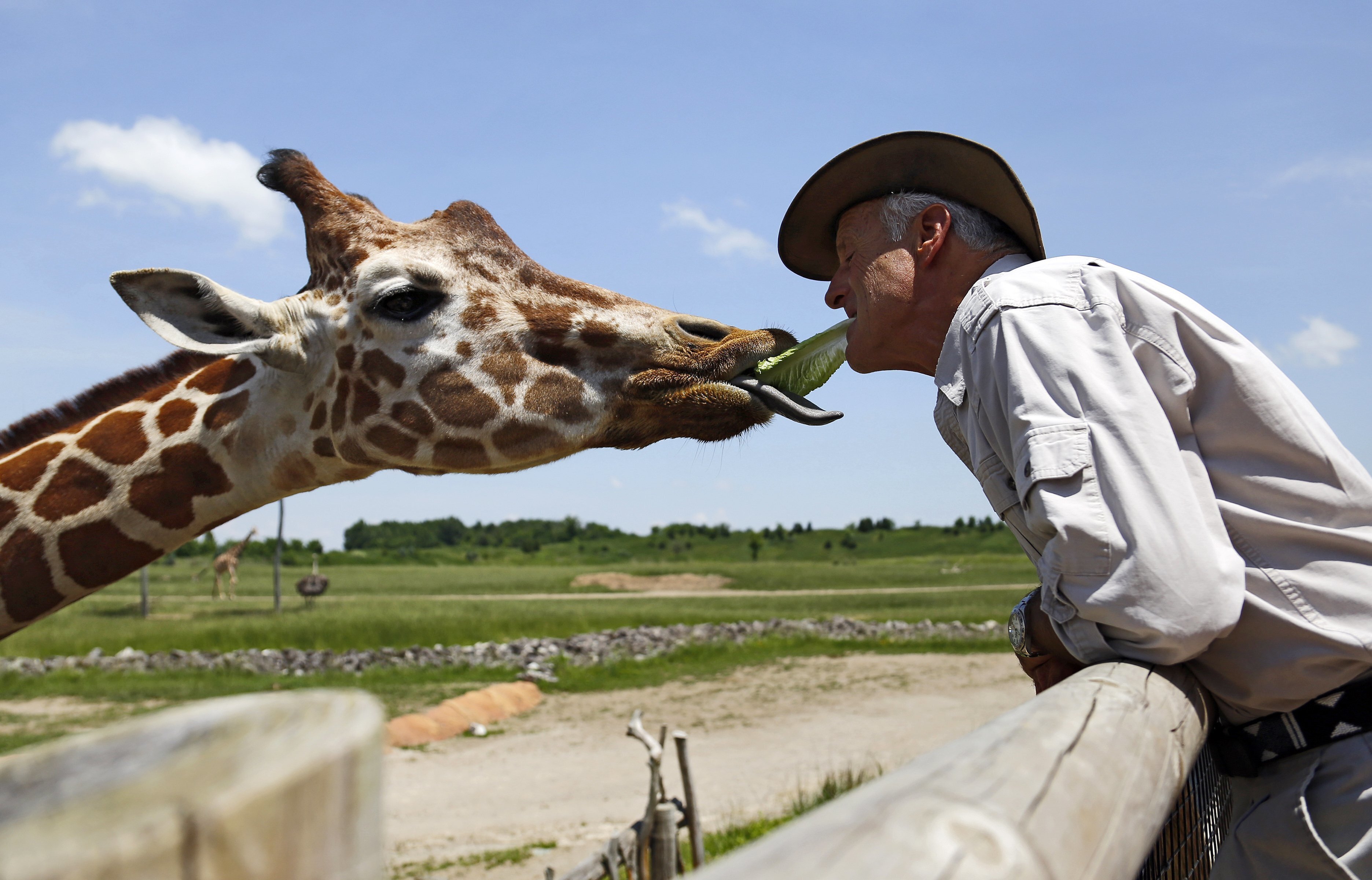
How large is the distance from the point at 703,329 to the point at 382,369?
4.31 ft

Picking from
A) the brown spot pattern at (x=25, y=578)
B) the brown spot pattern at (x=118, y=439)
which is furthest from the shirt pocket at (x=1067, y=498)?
the brown spot pattern at (x=25, y=578)

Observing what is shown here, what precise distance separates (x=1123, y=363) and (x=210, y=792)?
1.61 m

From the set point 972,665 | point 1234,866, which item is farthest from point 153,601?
point 1234,866

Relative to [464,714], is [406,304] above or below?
above

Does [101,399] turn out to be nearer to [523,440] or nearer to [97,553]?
[97,553]

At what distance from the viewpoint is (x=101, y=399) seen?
374cm

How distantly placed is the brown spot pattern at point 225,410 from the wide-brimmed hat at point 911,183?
2.21 metres

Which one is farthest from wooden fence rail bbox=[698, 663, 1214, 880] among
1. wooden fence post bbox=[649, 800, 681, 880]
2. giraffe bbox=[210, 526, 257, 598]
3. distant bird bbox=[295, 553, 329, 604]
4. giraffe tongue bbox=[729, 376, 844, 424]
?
giraffe bbox=[210, 526, 257, 598]

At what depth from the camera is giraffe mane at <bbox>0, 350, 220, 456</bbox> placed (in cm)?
366

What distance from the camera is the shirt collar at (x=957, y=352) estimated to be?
1840 millimetres

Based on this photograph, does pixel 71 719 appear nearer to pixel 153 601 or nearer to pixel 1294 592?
pixel 1294 592

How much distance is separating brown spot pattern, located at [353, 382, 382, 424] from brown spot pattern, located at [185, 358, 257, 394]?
17.5 inches

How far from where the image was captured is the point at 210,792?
1.39 ft

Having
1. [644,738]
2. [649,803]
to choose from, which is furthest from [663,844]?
[644,738]
